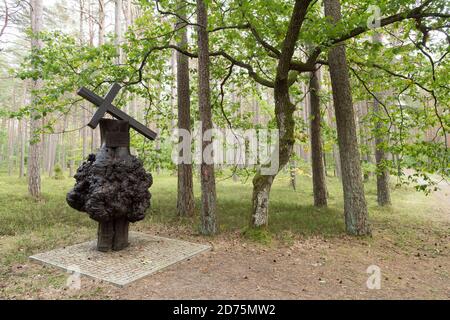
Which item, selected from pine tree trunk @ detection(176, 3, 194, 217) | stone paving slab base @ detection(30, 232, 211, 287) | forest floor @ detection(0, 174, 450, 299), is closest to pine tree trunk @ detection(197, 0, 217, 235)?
forest floor @ detection(0, 174, 450, 299)

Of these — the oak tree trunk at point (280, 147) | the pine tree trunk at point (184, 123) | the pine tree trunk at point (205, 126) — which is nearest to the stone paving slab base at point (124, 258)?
the pine tree trunk at point (205, 126)

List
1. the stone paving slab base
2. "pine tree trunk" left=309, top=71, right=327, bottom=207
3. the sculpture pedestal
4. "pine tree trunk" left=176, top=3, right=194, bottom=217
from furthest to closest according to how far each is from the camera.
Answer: "pine tree trunk" left=309, top=71, right=327, bottom=207, "pine tree trunk" left=176, top=3, right=194, bottom=217, the sculpture pedestal, the stone paving slab base

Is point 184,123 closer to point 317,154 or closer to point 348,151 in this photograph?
point 348,151

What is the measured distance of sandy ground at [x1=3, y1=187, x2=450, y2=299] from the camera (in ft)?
15.3

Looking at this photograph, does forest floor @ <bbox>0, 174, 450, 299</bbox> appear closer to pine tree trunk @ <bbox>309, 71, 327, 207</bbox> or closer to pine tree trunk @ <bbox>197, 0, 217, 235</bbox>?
pine tree trunk @ <bbox>197, 0, 217, 235</bbox>

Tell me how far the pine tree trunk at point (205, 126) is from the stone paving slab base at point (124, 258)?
99 centimetres

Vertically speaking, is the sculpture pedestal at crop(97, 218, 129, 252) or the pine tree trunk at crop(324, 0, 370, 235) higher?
the pine tree trunk at crop(324, 0, 370, 235)

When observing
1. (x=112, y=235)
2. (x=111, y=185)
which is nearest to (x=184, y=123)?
(x=111, y=185)

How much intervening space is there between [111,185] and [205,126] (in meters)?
2.94

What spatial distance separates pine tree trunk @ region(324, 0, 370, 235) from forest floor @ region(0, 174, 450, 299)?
0.53 metres

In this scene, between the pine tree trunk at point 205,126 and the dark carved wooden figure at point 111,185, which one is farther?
the pine tree trunk at point 205,126

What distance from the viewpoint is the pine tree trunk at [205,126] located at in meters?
7.99

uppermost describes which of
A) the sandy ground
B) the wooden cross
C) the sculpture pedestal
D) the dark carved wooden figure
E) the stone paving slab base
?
the wooden cross

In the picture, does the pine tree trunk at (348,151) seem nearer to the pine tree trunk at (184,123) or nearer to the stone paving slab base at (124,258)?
the stone paving slab base at (124,258)
